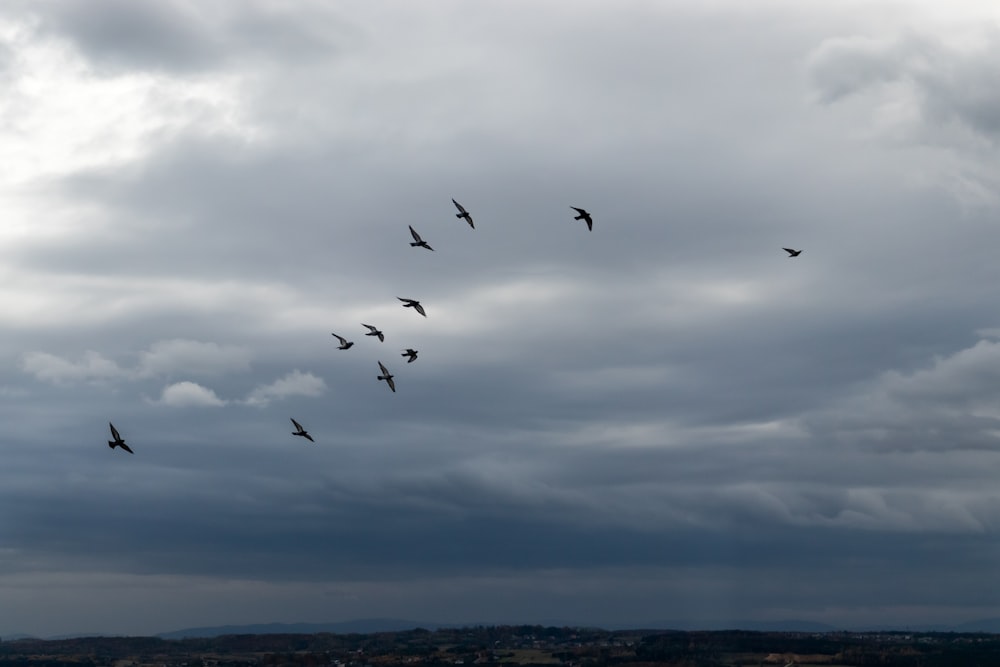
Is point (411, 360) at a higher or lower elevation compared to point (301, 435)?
higher

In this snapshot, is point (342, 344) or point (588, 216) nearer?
point (588, 216)

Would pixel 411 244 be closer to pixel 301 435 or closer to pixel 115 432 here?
pixel 301 435

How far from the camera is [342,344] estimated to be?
14550 cm

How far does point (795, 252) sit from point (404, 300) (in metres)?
47.8

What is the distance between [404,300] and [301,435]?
22.1 m

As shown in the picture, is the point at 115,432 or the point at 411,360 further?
the point at 411,360

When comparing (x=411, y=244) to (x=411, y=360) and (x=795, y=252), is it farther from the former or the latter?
(x=795, y=252)

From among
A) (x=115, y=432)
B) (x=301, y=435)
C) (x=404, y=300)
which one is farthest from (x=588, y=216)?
(x=115, y=432)

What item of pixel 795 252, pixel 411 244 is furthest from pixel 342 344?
pixel 795 252

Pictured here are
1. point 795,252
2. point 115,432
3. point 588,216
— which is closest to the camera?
point 115,432

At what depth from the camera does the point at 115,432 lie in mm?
117500

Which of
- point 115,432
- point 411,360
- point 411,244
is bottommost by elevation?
point 115,432

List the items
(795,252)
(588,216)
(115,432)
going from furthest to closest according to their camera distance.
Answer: (795,252) → (588,216) → (115,432)

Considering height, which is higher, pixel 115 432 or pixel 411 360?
pixel 411 360
